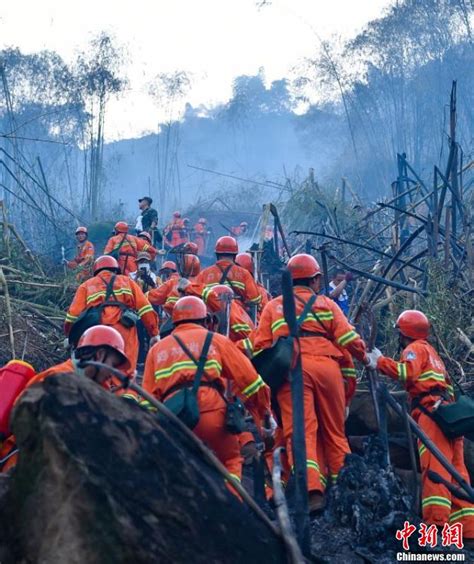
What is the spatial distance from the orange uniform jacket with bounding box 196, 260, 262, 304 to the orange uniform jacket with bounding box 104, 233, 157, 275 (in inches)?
119

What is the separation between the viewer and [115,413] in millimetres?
2891

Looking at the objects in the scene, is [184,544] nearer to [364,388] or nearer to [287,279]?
[287,279]

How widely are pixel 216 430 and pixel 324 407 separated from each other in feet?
4.28

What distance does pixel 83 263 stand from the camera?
442 inches

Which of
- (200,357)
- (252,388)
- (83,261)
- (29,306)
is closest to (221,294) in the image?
(252,388)

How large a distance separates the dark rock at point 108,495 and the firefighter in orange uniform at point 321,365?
2.28 metres

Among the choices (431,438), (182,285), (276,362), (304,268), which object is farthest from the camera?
(182,285)

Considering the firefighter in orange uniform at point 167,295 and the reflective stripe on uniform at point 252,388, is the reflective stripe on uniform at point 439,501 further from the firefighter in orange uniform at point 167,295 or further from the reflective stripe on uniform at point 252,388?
the firefighter in orange uniform at point 167,295

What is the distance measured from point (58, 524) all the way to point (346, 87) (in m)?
32.8

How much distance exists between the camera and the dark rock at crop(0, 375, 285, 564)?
7.91 feet

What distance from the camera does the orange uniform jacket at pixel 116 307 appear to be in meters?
7.03

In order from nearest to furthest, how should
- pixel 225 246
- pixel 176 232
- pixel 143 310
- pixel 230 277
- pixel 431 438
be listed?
pixel 431 438 → pixel 143 310 → pixel 230 277 → pixel 225 246 → pixel 176 232

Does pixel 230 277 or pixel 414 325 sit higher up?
pixel 230 277

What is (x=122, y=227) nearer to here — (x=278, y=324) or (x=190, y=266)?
(x=190, y=266)
